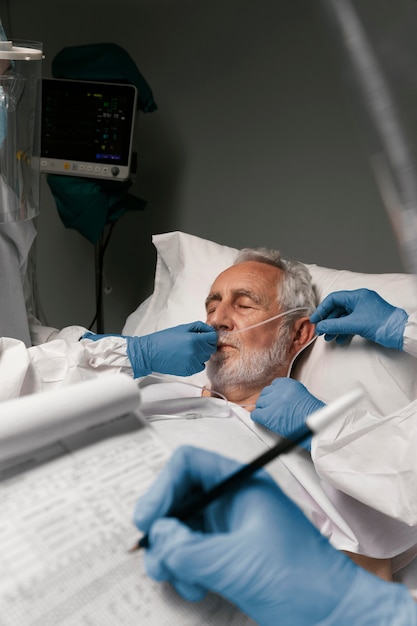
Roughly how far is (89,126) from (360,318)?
54.5 inches

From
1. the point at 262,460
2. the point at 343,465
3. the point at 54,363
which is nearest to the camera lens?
the point at 262,460

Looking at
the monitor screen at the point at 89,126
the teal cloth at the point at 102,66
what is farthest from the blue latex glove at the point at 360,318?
the teal cloth at the point at 102,66

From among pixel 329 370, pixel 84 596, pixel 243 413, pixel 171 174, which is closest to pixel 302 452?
pixel 243 413

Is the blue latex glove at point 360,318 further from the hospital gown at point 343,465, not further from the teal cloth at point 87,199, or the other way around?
the teal cloth at point 87,199

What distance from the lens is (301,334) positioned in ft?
5.70

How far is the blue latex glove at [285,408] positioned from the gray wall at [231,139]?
902mm

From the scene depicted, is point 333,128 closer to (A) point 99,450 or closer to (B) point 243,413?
(B) point 243,413

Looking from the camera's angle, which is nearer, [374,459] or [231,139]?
[374,459]

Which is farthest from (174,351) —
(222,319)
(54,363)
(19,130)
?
(19,130)

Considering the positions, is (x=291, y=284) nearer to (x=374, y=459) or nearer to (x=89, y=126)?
(x=374, y=459)

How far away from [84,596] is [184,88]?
7.15 feet

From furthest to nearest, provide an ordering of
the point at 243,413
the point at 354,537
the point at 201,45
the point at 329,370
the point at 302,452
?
the point at 201,45
the point at 329,370
the point at 243,413
the point at 302,452
the point at 354,537

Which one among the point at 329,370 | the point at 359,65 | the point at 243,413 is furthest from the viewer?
the point at 329,370

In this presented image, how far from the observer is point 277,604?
31.1 inches
